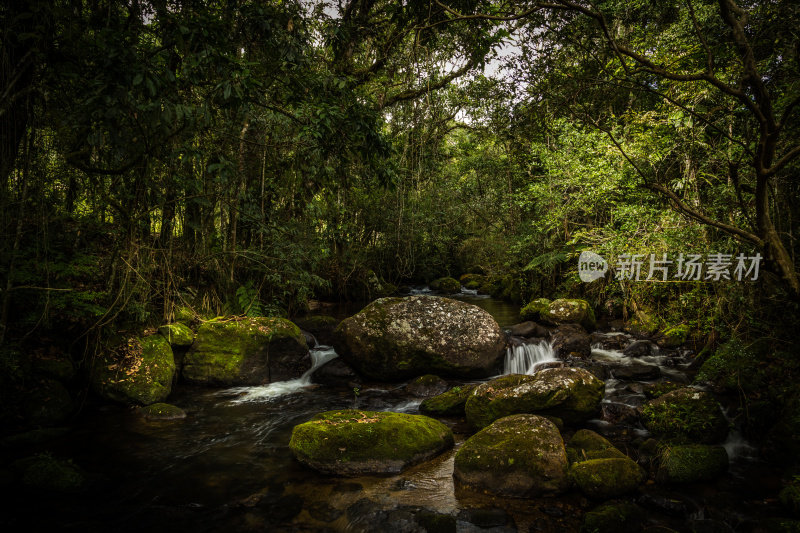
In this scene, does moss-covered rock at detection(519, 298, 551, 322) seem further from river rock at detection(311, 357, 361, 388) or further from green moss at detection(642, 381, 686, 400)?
river rock at detection(311, 357, 361, 388)

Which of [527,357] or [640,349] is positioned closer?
[527,357]

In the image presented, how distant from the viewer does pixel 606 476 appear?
4.04 meters

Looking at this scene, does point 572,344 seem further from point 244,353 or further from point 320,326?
point 244,353

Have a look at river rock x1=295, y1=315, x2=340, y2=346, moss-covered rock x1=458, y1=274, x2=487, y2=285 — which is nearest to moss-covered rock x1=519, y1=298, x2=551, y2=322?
river rock x1=295, y1=315, x2=340, y2=346

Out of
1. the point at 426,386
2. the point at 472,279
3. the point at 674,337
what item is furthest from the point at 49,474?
the point at 472,279

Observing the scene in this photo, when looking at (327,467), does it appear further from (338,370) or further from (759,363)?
(759,363)

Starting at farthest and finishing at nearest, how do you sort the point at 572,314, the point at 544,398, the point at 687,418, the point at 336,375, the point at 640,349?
1. the point at 572,314
2. the point at 640,349
3. the point at 336,375
4. the point at 544,398
5. the point at 687,418

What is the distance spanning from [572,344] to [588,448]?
183 inches

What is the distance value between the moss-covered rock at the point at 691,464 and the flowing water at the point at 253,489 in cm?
11

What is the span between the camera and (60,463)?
4.23 meters

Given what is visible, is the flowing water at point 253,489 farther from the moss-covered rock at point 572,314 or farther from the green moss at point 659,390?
the moss-covered rock at point 572,314

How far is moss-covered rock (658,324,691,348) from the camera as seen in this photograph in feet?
26.0

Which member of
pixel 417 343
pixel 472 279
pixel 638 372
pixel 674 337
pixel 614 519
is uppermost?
pixel 472 279

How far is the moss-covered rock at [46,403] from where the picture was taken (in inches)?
204
